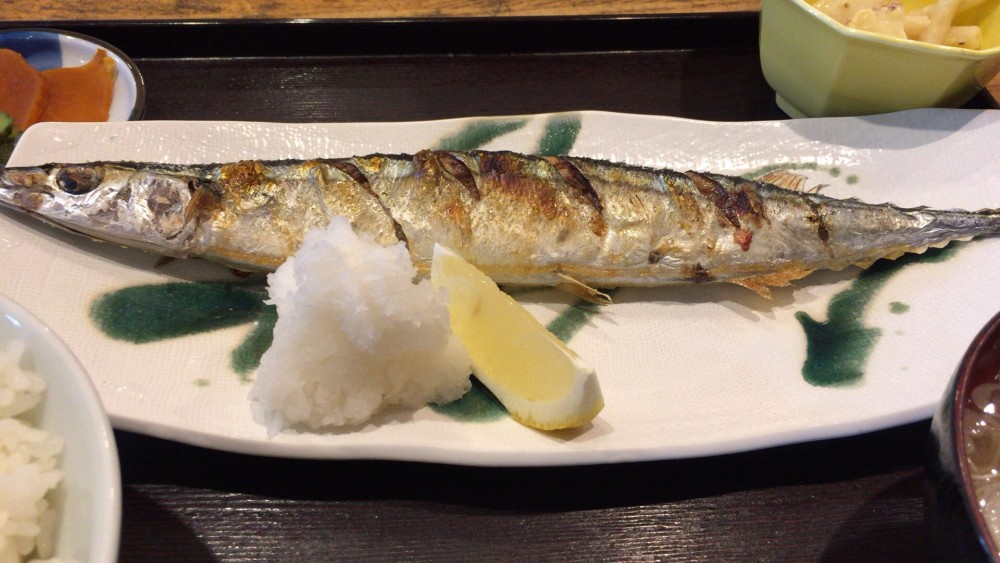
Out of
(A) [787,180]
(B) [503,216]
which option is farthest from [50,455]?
(A) [787,180]

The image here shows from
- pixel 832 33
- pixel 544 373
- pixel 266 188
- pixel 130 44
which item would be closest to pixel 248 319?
pixel 266 188

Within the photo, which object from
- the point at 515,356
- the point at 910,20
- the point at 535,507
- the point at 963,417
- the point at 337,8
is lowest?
the point at 535,507

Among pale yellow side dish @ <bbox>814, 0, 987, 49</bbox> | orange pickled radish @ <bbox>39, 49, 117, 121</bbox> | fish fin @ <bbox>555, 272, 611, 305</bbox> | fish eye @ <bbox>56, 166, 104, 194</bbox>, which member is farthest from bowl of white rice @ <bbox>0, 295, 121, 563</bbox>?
pale yellow side dish @ <bbox>814, 0, 987, 49</bbox>

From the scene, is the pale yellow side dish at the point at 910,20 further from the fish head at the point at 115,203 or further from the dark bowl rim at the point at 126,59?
the dark bowl rim at the point at 126,59

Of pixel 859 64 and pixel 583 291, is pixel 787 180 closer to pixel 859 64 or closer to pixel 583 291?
pixel 859 64

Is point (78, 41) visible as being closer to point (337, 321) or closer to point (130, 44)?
point (130, 44)

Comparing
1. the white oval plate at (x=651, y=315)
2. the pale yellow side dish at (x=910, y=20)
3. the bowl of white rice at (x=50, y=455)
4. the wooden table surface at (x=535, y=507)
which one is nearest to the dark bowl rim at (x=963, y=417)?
the wooden table surface at (x=535, y=507)

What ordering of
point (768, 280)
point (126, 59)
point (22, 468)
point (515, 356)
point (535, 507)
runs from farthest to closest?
point (126, 59), point (768, 280), point (515, 356), point (535, 507), point (22, 468)
